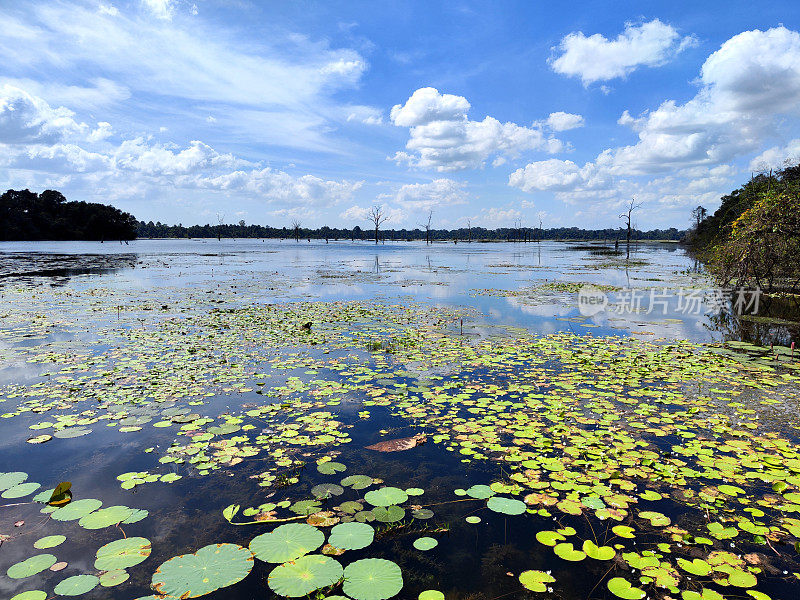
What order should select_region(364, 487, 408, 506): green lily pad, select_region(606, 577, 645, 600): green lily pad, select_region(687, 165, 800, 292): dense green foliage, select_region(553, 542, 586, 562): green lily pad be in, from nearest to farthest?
select_region(606, 577, 645, 600): green lily pad → select_region(553, 542, 586, 562): green lily pad → select_region(364, 487, 408, 506): green lily pad → select_region(687, 165, 800, 292): dense green foliage

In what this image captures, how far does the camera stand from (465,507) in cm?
386

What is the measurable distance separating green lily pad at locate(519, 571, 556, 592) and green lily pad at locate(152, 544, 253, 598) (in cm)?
198

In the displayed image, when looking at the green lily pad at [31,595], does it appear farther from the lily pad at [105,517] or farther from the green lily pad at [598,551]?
the green lily pad at [598,551]

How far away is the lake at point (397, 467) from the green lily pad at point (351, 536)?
0.06ft

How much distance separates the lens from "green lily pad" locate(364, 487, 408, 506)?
389 centimetres

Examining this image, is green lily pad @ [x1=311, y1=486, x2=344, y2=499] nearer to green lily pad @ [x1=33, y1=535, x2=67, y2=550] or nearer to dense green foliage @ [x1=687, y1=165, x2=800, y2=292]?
green lily pad @ [x1=33, y1=535, x2=67, y2=550]

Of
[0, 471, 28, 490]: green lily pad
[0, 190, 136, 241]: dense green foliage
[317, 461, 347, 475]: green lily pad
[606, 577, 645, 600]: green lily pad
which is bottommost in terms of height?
[0, 471, 28, 490]: green lily pad

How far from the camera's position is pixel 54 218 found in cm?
10625

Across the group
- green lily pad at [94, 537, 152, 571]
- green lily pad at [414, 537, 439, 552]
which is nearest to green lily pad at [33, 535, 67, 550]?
green lily pad at [94, 537, 152, 571]

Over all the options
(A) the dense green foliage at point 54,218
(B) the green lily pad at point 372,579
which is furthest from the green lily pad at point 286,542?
(A) the dense green foliage at point 54,218

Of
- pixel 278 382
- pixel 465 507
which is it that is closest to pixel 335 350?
pixel 278 382

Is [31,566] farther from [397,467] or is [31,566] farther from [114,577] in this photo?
[397,467]

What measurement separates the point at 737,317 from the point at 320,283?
61.0ft

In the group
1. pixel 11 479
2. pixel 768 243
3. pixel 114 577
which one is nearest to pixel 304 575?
pixel 114 577
